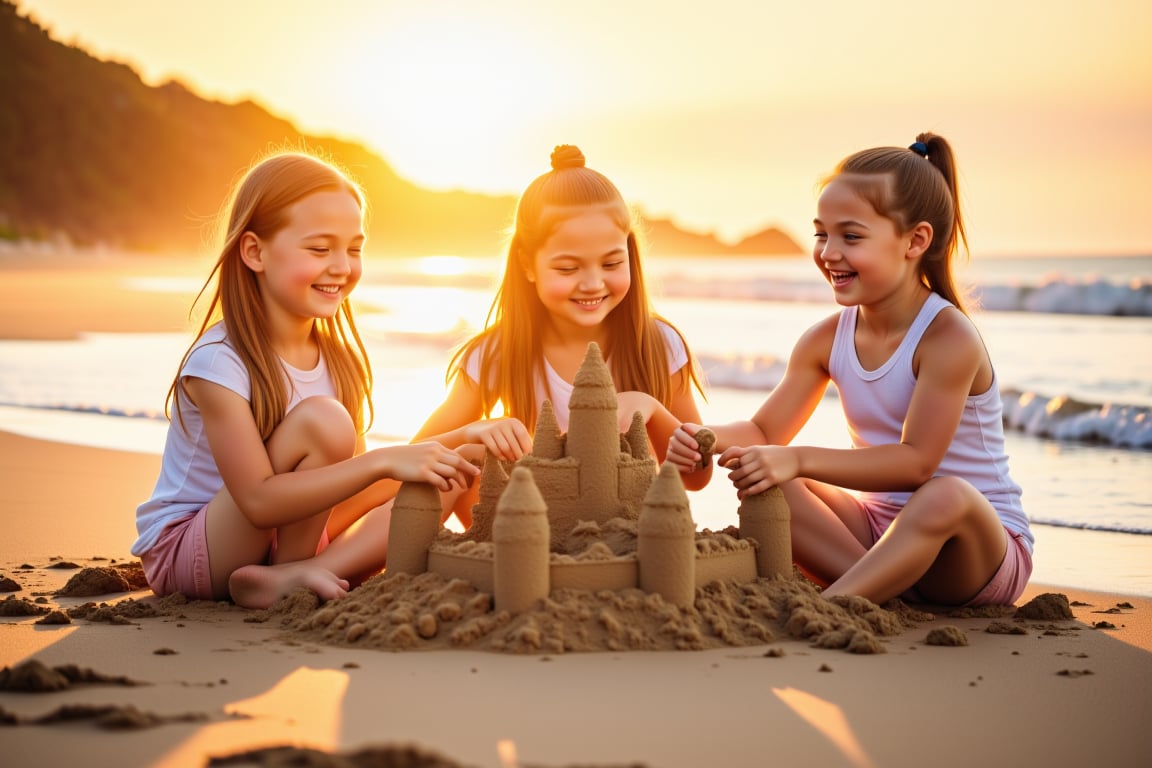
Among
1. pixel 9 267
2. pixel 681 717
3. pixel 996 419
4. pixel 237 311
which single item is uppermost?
pixel 9 267

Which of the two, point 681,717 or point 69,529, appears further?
point 69,529

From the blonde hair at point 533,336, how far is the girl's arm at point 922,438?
3.38 ft

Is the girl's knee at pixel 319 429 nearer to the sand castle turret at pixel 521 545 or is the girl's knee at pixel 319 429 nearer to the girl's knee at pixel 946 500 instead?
the sand castle turret at pixel 521 545

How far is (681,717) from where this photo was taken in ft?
10.1

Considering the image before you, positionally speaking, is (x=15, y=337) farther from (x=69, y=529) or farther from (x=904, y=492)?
(x=904, y=492)

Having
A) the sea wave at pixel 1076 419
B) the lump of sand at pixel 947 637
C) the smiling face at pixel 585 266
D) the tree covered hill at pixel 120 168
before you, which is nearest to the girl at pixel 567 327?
the smiling face at pixel 585 266

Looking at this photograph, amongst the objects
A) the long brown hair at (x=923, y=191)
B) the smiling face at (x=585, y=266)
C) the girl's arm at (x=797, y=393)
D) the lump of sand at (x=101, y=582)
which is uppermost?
the long brown hair at (x=923, y=191)

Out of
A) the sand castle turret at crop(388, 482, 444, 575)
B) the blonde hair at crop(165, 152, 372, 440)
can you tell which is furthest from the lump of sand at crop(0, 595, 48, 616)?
the sand castle turret at crop(388, 482, 444, 575)

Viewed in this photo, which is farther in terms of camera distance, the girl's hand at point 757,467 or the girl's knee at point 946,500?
the girl's knee at point 946,500

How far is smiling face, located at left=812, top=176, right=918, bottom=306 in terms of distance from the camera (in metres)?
4.82

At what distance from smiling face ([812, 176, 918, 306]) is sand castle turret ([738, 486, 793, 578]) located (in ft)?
3.48

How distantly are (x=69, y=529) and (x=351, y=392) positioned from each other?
6.36 ft

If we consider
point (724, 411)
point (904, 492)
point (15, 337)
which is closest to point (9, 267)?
point (15, 337)

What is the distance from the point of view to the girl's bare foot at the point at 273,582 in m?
4.43
